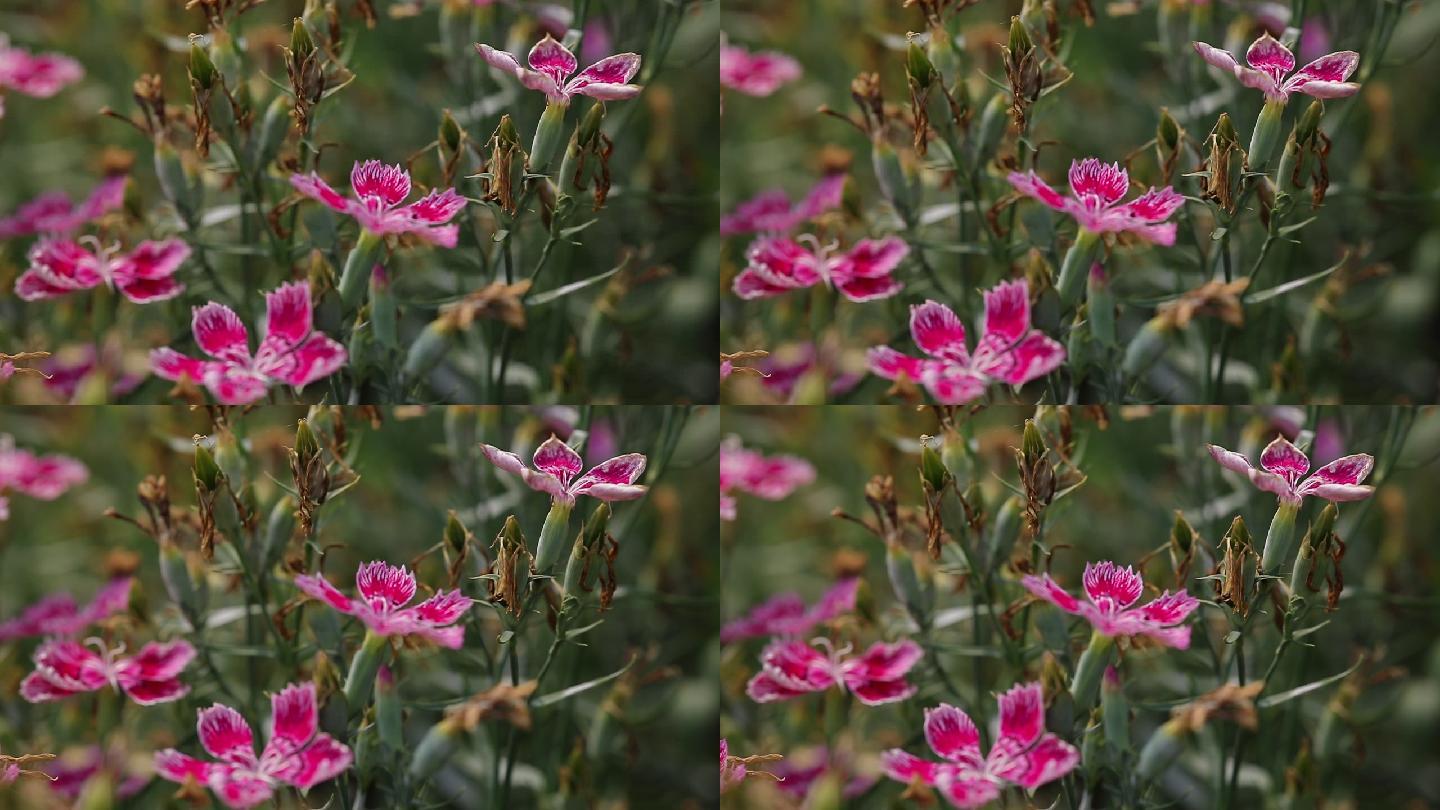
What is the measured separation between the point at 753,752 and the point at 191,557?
2.36 feet

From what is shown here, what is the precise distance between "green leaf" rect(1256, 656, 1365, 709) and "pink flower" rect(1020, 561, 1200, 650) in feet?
0.46

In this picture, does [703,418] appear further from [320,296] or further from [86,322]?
[86,322]

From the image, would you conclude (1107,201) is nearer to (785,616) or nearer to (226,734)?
(785,616)

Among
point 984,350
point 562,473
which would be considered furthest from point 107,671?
point 984,350

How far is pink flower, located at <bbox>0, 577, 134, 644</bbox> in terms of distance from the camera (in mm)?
2049

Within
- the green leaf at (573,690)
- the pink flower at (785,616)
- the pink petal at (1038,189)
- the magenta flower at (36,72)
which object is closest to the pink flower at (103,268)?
the magenta flower at (36,72)

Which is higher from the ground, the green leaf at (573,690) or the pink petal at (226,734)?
the green leaf at (573,690)

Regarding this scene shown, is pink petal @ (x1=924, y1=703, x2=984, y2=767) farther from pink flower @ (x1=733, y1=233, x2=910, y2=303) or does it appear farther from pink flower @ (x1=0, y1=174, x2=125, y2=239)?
pink flower @ (x1=0, y1=174, x2=125, y2=239)

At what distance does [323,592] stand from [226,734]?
214mm

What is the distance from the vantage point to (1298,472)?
2.02 meters

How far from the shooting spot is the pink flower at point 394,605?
78.4 inches

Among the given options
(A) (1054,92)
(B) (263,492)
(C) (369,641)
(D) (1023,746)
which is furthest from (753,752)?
(A) (1054,92)

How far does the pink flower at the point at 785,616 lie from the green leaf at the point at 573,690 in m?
0.13

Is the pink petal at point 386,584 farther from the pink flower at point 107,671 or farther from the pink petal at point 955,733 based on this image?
the pink petal at point 955,733
